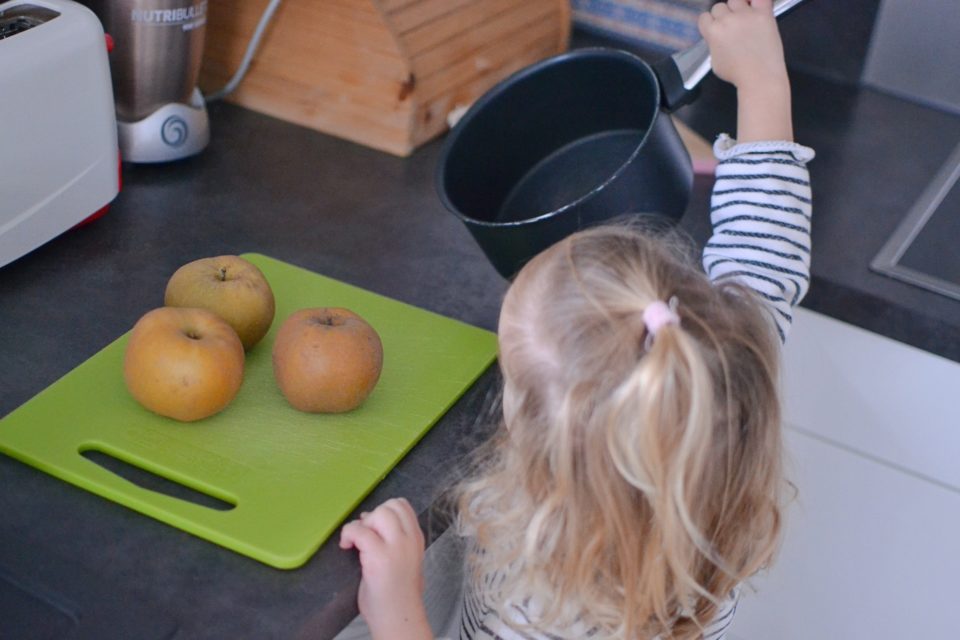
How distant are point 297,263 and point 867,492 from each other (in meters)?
0.66

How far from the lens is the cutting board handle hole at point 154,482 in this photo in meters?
0.81

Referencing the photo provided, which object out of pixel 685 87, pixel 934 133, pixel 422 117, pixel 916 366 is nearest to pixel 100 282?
pixel 422 117

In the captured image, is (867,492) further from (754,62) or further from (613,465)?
(613,465)

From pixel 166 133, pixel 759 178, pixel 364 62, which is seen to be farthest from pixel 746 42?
pixel 166 133

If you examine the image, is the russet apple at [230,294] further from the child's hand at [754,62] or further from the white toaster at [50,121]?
the child's hand at [754,62]

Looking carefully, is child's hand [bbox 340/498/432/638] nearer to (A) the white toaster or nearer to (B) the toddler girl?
(B) the toddler girl

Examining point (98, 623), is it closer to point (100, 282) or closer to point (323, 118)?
point (100, 282)

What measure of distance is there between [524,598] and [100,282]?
0.50 m

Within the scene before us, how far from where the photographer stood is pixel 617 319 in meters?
0.71

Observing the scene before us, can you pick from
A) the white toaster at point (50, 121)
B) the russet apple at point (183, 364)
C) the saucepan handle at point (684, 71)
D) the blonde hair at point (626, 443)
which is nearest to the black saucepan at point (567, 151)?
the saucepan handle at point (684, 71)

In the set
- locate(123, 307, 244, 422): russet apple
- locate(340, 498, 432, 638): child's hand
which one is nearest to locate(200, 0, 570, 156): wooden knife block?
locate(123, 307, 244, 422): russet apple

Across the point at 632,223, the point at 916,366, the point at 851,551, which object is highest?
the point at 632,223

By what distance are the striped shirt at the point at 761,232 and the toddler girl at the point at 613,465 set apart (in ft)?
0.36

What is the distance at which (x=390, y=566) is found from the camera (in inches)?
30.6
